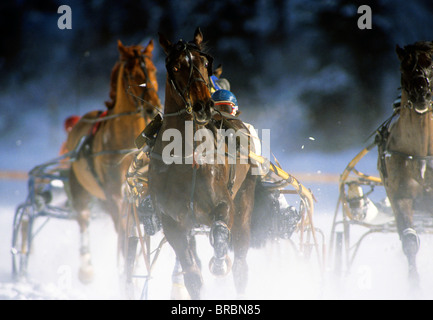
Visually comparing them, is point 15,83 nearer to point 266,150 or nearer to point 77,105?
point 77,105

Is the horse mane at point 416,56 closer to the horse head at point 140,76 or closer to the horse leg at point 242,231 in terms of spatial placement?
the horse leg at point 242,231

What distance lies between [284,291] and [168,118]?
180 centimetres

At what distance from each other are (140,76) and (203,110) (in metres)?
1.94

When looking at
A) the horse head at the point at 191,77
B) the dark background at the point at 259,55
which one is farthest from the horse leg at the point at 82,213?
the horse head at the point at 191,77

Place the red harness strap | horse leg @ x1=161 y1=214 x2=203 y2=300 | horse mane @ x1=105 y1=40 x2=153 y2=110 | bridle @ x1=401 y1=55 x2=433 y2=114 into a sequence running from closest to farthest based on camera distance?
horse leg @ x1=161 y1=214 x2=203 y2=300
bridle @ x1=401 y1=55 x2=433 y2=114
horse mane @ x1=105 y1=40 x2=153 y2=110
the red harness strap

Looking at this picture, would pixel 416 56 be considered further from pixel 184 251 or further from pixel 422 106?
pixel 184 251

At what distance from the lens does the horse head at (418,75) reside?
4000 mm

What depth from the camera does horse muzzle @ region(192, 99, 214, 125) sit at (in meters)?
3.02

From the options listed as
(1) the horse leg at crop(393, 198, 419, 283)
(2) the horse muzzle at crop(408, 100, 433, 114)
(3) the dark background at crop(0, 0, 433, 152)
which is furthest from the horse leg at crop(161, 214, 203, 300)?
(3) the dark background at crop(0, 0, 433, 152)

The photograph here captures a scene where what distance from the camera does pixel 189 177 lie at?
10.5ft

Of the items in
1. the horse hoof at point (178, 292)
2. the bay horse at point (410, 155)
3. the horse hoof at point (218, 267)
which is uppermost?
the bay horse at point (410, 155)

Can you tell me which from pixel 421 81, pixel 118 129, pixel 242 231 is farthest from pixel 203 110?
pixel 118 129

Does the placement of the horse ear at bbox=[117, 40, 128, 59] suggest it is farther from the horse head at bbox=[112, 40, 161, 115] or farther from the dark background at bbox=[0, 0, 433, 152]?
the dark background at bbox=[0, 0, 433, 152]

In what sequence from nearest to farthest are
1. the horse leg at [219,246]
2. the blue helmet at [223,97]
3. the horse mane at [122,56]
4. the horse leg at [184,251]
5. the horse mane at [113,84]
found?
the horse leg at [219,246], the horse leg at [184,251], the blue helmet at [223,97], the horse mane at [122,56], the horse mane at [113,84]
